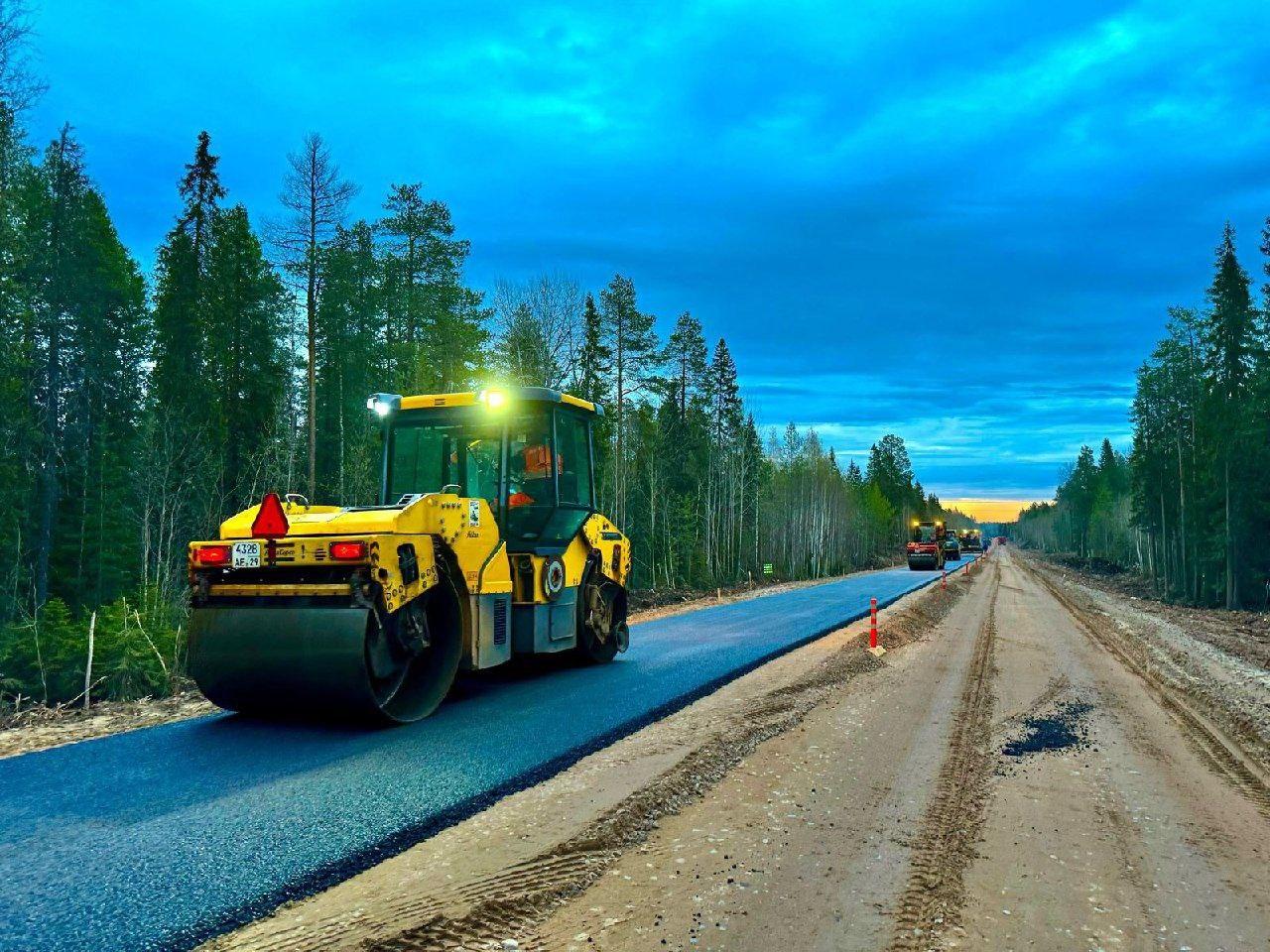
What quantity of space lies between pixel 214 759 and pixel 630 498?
35.5m

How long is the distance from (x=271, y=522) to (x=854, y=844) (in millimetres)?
4663

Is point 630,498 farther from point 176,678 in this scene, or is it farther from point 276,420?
point 176,678

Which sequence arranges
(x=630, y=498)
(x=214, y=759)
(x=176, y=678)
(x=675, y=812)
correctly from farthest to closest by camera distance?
(x=630, y=498)
(x=176, y=678)
(x=214, y=759)
(x=675, y=812)

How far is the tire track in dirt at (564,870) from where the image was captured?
3.54 m

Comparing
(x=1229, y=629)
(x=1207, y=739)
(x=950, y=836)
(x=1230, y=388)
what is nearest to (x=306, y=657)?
(x=950, y=836)

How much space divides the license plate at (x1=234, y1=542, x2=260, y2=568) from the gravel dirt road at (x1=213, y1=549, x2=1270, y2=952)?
8.93 ft

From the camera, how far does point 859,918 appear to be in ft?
12.6

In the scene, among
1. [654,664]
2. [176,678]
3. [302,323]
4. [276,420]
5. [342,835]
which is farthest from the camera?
[276,420]

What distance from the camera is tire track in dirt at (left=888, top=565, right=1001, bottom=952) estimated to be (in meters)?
3.80

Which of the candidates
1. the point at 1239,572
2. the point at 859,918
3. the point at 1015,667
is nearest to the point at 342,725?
the point at 859,918

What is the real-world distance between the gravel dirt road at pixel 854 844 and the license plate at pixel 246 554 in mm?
2721

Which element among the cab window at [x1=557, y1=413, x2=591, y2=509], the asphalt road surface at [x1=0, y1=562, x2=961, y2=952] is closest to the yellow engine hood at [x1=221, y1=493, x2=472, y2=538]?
the asphalt road surface at [x1=0, y1=562, x2=961, y2=952]

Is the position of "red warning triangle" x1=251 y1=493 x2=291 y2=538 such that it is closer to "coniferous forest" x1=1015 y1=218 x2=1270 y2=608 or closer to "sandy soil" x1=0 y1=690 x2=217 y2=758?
"sandy soil" x1=0 y1=690 x2=217 y2=758

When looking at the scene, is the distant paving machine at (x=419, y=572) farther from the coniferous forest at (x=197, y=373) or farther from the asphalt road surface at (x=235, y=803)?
the coniferous forest at (x=197, y=373)
